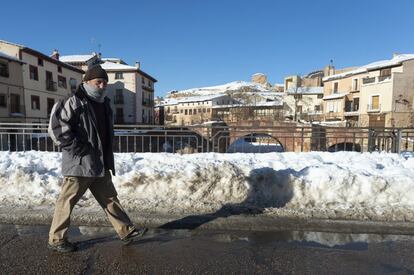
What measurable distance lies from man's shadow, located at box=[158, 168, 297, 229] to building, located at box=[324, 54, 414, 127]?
36.2 m

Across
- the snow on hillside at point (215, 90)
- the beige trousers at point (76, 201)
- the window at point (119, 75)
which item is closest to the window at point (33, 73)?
the window at point (119, 75)

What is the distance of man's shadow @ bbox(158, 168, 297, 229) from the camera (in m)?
4.37

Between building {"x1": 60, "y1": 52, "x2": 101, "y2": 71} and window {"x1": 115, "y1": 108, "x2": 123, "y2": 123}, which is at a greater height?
building {"x1": 60, "y1": 52, "x2": 101, "y2": 71}

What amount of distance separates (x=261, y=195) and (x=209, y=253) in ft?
5.96

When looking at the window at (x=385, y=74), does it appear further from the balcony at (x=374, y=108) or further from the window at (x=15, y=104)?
the window at (x=15, y=104)

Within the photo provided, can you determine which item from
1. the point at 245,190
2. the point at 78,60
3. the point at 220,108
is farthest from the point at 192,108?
the point at 245,190

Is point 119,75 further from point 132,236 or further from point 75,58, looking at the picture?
point 132,236

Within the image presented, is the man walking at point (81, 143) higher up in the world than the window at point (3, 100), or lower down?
lower down

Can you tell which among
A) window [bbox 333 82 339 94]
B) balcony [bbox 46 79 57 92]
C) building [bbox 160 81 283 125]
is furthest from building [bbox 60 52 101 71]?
window [bbox 333 82 339 94]

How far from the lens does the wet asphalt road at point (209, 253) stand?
2.96 metres

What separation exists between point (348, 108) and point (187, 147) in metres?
44.0

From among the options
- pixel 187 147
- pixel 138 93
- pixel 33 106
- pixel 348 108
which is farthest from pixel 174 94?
pixel 187 147

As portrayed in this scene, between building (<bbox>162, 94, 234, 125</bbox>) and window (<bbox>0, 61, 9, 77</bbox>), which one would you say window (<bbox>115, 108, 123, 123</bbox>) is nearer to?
window (<bbox>0, 61, 9, 77</bbox>)

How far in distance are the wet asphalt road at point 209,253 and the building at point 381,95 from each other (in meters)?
37.2
